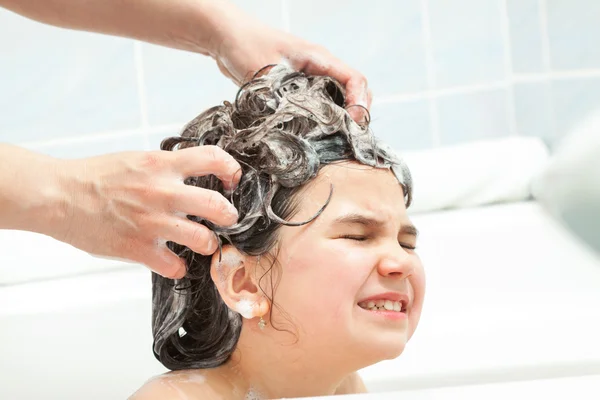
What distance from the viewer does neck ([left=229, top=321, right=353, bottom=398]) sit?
1.23 meters

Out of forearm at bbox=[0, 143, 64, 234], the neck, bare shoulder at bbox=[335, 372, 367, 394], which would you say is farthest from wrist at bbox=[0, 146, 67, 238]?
bare shoulder at bbox=[335, 372, 367, 394]

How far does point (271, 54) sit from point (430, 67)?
1111 millimetres

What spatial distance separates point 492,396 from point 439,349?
0.90 meters

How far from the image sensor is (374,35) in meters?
2.40

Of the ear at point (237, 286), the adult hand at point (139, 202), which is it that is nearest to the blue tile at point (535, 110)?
the ear at point (237, 286)

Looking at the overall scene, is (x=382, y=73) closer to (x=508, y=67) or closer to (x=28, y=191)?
(x=508, y=67)

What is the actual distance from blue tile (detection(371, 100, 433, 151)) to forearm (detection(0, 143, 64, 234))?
147 cm

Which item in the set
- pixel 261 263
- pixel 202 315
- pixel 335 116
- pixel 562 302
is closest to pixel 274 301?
pixel 261 263

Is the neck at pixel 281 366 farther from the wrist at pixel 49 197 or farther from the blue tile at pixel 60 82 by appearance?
the blue tile at pixel 60 82

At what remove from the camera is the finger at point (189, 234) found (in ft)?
3.41

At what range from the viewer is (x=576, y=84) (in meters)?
2.41

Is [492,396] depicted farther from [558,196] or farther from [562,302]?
[558,196]

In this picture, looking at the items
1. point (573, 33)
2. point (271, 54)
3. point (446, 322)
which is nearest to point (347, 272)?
point (271, 54)

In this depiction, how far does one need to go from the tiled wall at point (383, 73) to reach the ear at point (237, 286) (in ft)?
3.80
